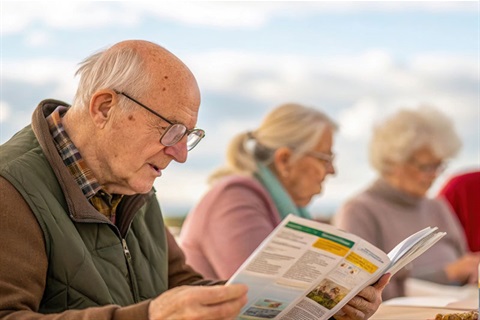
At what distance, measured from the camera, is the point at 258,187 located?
122 inches

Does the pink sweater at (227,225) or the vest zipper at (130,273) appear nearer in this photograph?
the vest zipper at (130,273)

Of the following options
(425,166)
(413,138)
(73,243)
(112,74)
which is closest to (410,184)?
(425,166)

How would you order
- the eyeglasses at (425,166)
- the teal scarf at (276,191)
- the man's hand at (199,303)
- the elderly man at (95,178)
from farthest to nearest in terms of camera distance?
the eyeglasses at (425,166)
the teal scarf at (276,191)
the elderly man at (95,178)
the man's hand at (199,303)

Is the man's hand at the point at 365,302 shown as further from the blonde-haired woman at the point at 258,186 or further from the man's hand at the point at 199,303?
the blonde-haired woman at the point at 258,186

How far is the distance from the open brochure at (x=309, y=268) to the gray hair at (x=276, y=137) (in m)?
1.46

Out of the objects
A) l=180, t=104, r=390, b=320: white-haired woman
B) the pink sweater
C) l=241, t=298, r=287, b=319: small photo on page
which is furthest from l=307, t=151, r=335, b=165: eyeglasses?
l=241, t=298, r=287, b=319: small photo on page

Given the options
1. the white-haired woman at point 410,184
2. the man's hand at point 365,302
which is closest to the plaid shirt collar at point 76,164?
the man's hand at point 365,302

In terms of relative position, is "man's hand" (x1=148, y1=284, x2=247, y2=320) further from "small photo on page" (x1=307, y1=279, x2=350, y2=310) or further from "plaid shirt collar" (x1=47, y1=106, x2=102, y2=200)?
"plaid shirt collar" (x1=47, y1=106, x2=102, y2=200)

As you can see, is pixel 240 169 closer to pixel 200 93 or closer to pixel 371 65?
pixel 200 93

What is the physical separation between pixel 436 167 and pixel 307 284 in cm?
283

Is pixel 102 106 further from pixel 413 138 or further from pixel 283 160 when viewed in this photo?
pixel 413 138

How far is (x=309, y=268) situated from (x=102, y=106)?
559 millimetres

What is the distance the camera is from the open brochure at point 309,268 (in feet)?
4.80

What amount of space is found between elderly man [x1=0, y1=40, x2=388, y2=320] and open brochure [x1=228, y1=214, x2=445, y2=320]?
0.45ft
